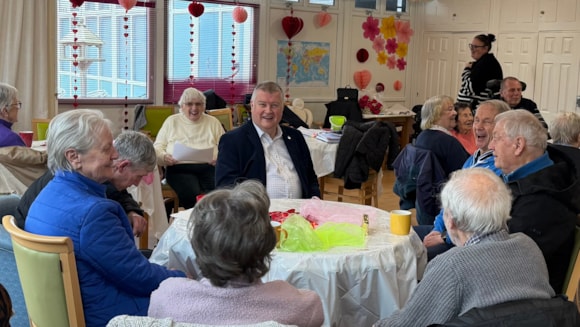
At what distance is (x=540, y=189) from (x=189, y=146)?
131 inches

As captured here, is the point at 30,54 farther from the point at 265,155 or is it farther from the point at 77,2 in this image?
the point at 265,155

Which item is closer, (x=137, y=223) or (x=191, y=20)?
(x=137, y=223)

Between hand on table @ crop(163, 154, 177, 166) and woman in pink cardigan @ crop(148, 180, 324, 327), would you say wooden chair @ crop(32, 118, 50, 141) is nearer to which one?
hand on table @ crop(163, 154, 177, 166)

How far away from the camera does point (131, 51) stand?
7398mm

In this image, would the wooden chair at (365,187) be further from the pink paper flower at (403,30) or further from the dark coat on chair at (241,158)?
the pink paper flower at (403,30)

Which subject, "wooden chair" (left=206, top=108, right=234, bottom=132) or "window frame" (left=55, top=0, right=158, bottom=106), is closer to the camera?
"wooden chair" (left=206, top=108, right=234, bottom=132)

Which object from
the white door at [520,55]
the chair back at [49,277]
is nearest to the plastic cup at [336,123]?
the white door at [520,55]

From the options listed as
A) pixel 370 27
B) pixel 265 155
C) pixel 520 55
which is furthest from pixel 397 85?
pixel 265 155

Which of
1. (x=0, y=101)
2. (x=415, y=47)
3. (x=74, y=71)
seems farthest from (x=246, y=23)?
(x=0, y=101)

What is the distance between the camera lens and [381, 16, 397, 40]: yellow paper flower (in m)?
9.41

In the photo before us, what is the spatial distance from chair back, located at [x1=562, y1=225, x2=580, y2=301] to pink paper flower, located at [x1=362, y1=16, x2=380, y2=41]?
22.4 feet

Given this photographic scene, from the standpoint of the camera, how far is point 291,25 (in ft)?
27.2

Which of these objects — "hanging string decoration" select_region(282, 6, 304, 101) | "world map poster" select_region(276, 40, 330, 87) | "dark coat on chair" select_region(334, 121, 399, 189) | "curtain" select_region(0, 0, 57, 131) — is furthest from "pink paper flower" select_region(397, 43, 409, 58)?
"curtain" select_region(0, 0, 57, 131)

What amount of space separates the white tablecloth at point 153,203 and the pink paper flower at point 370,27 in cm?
534
